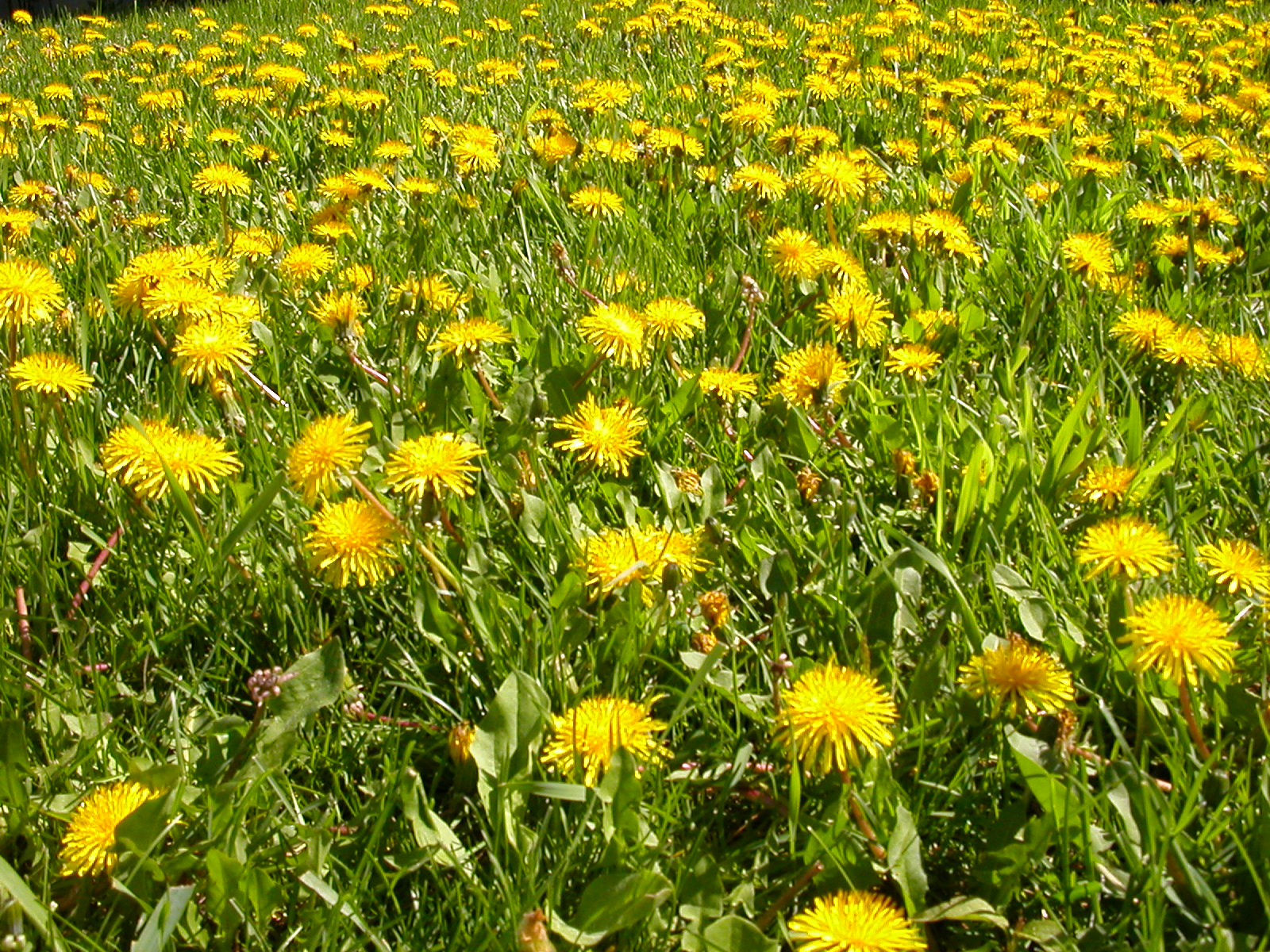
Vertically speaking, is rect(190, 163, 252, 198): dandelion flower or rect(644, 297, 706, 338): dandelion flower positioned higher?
rect(190, 163, 252, 198): dandelion flower

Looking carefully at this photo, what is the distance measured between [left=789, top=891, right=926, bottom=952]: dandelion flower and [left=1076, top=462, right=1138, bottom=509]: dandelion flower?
80cm

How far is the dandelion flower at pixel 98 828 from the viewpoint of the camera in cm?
106

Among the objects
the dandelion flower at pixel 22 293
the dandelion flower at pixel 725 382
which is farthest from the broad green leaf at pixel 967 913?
the dandelion flower at pixel 22 293

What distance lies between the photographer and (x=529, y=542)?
1.57m

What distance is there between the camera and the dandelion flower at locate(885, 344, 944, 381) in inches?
74.3

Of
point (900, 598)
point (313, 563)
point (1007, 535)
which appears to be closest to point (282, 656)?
point (313, 563)

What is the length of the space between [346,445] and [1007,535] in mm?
1004

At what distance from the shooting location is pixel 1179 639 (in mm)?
1145

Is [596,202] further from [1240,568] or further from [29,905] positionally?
[29,905]

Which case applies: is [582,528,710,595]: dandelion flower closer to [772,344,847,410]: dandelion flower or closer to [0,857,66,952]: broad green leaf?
[772,344,847,410]: dandelion flower

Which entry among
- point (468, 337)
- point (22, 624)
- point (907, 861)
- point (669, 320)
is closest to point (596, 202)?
point (669, 320)

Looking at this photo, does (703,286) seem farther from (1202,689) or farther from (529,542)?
(1202,689)

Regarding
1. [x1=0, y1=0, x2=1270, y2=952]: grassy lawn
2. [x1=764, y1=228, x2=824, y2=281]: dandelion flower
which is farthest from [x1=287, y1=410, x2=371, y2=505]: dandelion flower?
[x1=764, y1=228, x2=824, y2=281]: dandelion flower

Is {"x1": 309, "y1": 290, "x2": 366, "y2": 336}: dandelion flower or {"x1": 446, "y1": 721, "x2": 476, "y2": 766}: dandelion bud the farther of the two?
{"x1": 309, "y1": 290, "x2": 366, "y2": 336}: dandelion flower
